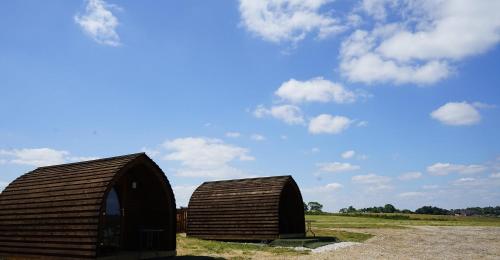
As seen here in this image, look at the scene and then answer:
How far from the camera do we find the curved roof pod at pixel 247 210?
25.7 metres

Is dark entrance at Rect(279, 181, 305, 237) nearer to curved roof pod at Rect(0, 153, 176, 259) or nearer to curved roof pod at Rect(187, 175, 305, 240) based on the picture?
curved roof pod at Rect(187, 175, 305, 240)

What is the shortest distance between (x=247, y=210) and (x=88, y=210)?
45.8 feet

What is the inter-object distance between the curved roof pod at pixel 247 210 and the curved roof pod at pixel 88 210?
9.76m

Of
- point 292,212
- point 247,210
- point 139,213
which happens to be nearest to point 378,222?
point 292,212

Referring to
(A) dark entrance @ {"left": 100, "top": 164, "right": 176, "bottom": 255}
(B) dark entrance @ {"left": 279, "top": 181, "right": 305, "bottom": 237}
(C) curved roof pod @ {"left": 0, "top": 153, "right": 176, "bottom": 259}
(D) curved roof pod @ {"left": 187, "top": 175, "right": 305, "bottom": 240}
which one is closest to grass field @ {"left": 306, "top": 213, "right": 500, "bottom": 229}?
(B) dark entrance @ {"left": 279, "top": 181, "right": 305, "bottom": 237}

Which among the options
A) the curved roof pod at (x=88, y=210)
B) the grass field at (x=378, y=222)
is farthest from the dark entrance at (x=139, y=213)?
the grass field at (x=378, y=222)

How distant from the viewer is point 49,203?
15.2 meters

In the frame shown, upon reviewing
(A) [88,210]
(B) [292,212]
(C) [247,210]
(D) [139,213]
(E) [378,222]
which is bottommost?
(E) [378,222]

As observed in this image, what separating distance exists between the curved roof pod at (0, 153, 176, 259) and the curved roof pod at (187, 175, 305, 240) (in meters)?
9.76

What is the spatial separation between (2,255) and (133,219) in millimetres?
5046

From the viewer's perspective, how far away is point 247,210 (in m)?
26.5

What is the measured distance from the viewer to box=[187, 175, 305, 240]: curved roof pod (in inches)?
1010

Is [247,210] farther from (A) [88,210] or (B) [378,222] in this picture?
(B) [378,222]

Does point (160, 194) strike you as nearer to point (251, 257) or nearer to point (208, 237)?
point (251, 257)
